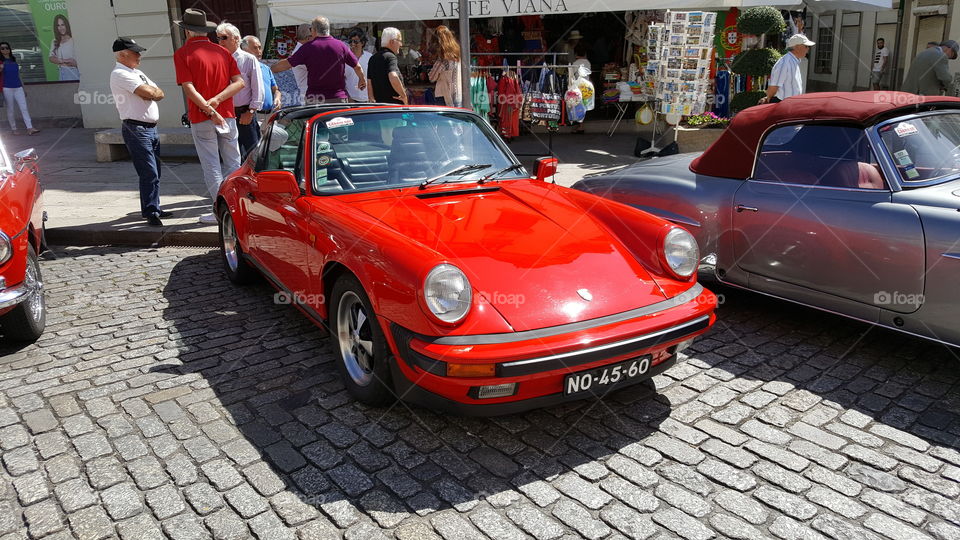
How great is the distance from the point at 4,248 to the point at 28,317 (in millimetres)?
525

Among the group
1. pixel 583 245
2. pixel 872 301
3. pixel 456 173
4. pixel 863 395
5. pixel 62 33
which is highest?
pixel 62 33

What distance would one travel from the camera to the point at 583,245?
3.63 meters

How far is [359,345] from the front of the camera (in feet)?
11.7

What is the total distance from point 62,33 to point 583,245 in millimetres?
17874

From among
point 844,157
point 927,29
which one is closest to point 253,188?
point 844,157

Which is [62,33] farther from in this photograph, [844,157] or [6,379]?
[844,157]

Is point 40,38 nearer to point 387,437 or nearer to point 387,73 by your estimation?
point 387,73

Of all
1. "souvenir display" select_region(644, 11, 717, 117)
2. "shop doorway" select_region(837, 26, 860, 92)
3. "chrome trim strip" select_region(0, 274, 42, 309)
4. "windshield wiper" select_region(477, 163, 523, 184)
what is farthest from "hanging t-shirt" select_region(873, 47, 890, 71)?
"chrome trim strip" select_region(0, 274, 42, 309)

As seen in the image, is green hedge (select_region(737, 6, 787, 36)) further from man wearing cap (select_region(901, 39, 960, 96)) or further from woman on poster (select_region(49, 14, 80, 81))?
woman on poster (select_region(49, 14, 80, 81))

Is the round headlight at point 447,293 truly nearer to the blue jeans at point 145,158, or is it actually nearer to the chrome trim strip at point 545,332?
the chrome trim strip at point 545,332

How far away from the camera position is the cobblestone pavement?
2.72 metres

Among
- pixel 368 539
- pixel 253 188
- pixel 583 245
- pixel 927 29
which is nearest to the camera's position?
pixel 368 539

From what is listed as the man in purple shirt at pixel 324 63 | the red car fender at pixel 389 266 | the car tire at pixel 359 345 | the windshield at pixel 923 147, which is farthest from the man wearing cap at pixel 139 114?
the windshield at pixel 923 147

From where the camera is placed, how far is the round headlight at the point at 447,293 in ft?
9.75
